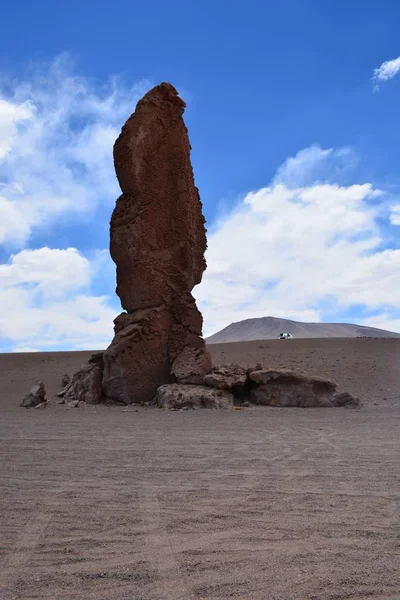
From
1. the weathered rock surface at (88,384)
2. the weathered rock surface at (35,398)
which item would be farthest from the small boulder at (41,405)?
the weathered rock surface at (88,384)

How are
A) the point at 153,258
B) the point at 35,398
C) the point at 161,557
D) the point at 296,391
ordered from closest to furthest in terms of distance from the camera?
the point at 161,557 → the point at 296,391 → the point at 35,398 → the point at 153,258

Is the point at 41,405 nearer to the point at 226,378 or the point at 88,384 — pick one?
the point at 88,384

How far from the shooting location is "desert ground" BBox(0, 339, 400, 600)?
2725mm

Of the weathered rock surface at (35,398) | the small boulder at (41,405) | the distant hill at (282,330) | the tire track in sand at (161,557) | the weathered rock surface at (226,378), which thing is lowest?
the tire track in sand at (161,557)

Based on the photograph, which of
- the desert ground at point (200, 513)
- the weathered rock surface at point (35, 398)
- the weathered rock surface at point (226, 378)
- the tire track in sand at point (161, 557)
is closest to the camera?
the tire track in sand at point (161, 557)

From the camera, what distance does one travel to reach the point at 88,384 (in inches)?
533

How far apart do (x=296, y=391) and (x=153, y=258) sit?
4.95 metres

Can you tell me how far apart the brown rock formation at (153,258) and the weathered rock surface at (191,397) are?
1.84 ft

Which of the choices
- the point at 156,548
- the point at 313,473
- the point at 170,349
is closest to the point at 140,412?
the point at 170,349

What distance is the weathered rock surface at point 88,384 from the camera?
13.4 meters

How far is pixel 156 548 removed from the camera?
10.3 ft

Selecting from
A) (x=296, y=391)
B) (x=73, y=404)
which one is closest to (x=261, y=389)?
(x=296, y=391)

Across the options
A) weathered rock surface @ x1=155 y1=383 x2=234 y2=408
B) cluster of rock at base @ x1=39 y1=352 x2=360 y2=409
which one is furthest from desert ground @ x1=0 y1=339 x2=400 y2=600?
cluster of rock at base @ x1=39 y1=352 x2=360 y2=409

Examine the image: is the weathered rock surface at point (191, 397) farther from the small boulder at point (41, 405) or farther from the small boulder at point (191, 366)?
the small boulder at point (41, 405)
